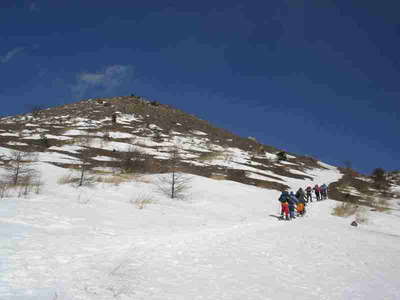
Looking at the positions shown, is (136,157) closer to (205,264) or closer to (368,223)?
(368,223)

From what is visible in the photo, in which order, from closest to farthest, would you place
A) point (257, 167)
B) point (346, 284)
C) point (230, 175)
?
point (346, 284)
point (230, 175)
point (257, 167)

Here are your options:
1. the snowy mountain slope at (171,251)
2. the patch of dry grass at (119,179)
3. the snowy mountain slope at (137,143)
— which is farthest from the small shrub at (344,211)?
the patch of dry grass at (119,179)

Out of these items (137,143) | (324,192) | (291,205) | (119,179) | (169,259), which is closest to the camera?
(169,259)

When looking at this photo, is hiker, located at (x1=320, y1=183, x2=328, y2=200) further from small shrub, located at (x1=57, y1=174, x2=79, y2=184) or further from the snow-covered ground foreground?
small shrub, located at (x1=57, y1=174, x2=79, y2=184)

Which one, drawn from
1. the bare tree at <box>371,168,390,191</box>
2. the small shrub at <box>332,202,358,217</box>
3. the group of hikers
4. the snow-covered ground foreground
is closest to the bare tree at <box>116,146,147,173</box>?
the group of hikers

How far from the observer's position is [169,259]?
806cm

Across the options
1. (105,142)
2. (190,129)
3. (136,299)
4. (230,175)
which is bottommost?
(136,299)

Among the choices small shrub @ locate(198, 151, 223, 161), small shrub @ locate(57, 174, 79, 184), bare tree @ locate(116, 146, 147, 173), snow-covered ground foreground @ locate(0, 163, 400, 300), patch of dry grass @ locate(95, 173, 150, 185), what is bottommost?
snow-covered ground foreground @ locate(0, 163, 400, 300)

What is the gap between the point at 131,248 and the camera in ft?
28.6

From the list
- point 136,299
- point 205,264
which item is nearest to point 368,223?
point 205,264

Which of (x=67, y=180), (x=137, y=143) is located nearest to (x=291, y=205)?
(x=67, y=180)

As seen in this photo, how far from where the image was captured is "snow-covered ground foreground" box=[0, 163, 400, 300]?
19.4 feet

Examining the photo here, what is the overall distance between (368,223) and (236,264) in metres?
21.0

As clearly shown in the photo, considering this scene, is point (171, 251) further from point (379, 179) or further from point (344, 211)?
point (379, 179)
